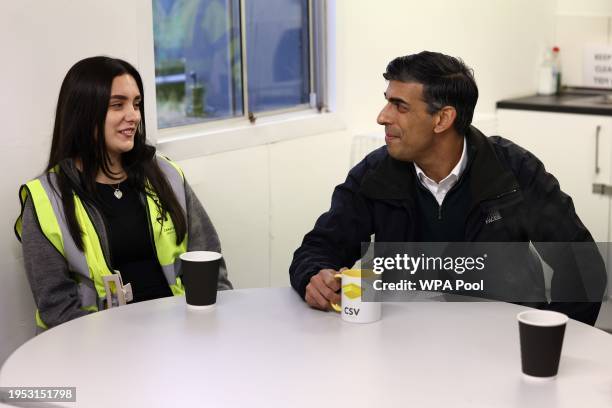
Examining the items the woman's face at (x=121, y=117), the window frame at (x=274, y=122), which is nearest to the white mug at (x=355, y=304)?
the woman's face at (x=121, y=117)

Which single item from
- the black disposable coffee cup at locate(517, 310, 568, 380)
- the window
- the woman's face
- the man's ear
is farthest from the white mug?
the window

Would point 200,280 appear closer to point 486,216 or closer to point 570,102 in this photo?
point 486,216

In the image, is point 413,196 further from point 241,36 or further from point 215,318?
point 241,36

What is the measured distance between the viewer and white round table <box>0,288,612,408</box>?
4.66 feet

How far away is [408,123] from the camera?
234 centimetres

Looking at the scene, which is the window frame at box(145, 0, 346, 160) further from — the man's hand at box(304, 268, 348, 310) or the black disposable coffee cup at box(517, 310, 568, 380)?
the black disposable coffee cup at box(517, 310, 568, 380)

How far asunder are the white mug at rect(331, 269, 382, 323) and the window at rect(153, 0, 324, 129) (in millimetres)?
1472

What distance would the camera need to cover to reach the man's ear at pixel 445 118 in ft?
7.66

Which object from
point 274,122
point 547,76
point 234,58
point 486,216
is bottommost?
point 486,216

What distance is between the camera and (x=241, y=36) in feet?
10.9

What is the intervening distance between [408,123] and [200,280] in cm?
77

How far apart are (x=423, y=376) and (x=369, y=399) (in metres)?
0.13

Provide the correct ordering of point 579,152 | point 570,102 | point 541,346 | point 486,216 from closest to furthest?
point 541,346 → point 486,216 → point 579,152 → point 570,102
